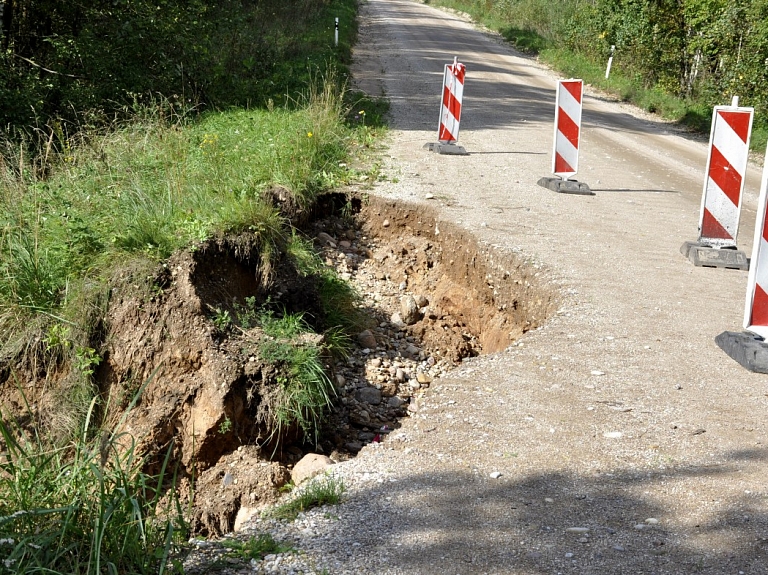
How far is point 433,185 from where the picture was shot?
30.7 ft

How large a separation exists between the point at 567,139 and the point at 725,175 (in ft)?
9.17

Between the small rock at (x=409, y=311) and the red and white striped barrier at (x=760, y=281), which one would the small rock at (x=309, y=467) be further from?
the red and white striped barrier at (x=760, y=281)

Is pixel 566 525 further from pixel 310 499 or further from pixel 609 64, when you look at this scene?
pixel 609 64

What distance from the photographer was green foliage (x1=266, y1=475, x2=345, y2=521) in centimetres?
342

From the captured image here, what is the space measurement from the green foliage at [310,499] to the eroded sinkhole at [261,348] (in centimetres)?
71

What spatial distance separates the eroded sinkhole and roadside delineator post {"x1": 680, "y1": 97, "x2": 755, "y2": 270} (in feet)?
6.12

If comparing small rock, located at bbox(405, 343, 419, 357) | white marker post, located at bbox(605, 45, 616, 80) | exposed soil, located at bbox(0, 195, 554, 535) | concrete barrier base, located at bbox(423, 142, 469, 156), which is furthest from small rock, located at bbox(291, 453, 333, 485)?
white marker post, located at bbox(605, 45, 616, 80)

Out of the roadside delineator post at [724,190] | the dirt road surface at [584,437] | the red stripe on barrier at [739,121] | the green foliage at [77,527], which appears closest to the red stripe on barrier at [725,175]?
the roadside delineator post at [724,190]

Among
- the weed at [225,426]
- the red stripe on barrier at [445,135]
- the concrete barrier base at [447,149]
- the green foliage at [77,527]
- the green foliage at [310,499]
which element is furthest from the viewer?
the red stripe on barrier at [445,135]

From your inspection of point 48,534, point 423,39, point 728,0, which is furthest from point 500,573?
point 423,39

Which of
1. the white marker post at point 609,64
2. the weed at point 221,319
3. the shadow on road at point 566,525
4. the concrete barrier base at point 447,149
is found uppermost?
the white marker post at point 609,64

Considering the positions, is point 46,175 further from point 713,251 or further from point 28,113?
point 713,251

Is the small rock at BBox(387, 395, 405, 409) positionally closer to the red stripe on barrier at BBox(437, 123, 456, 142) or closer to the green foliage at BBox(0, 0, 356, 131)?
the green foliage at BBox(0, 0, 356, 131)

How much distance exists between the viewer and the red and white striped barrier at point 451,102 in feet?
37.3
